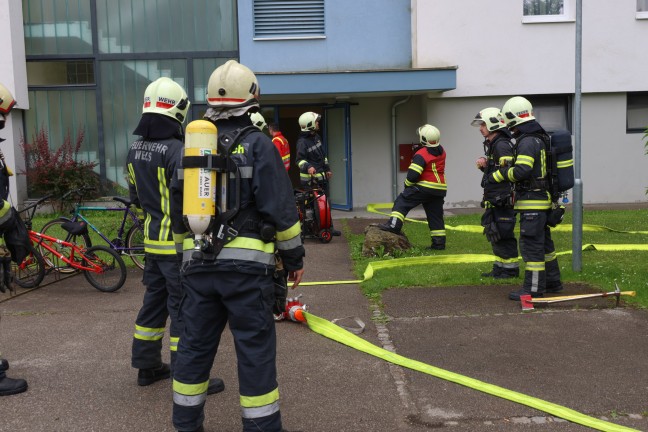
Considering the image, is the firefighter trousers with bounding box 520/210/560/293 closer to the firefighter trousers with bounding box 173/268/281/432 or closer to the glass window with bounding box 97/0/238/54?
the firefighter trousers with bounding box 173/268/281/432

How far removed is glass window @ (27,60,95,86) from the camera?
51.0 feet

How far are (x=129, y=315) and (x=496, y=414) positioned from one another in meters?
3.89

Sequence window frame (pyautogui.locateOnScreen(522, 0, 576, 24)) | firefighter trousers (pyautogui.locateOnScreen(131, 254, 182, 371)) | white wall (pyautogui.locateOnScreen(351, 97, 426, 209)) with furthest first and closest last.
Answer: white wall (pyautogui.locateOnScreen(351, 97, 426, 209)), window frame (pyautogui.locateOnScreen(522, 0, 576, 24)), firefighter trousers (pyautogui.locateOnScreen(131, 254, 182, 371))

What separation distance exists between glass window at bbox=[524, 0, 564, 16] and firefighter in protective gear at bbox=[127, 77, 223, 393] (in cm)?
1260

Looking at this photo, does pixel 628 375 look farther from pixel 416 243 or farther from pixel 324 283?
pixel 416 243

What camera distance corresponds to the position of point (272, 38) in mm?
14977

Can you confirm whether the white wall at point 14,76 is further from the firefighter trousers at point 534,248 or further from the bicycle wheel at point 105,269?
the firefighter trousers at point 534,248

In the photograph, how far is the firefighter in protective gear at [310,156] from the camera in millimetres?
10969

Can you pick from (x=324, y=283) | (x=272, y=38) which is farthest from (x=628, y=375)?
(x=272, y=38)

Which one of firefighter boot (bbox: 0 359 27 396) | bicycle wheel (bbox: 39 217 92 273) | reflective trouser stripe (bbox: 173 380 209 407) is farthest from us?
bicycle wheel (bbox: 39 217 92 273)

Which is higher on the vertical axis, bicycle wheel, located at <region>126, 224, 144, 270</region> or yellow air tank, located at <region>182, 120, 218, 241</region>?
yellow air tank, located at <region>182, 120, 218, 241</region>

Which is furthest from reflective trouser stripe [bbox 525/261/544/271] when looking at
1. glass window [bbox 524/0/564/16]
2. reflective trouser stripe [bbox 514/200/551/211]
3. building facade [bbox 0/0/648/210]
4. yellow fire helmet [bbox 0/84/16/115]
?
glass window [bbox 524/0/564/16]

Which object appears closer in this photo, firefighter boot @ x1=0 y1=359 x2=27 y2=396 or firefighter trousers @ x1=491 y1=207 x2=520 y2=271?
firefighter boot @ x1=0 y1=359 x2=27 y2=396

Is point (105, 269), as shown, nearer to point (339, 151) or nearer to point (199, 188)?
point (199, 188)
